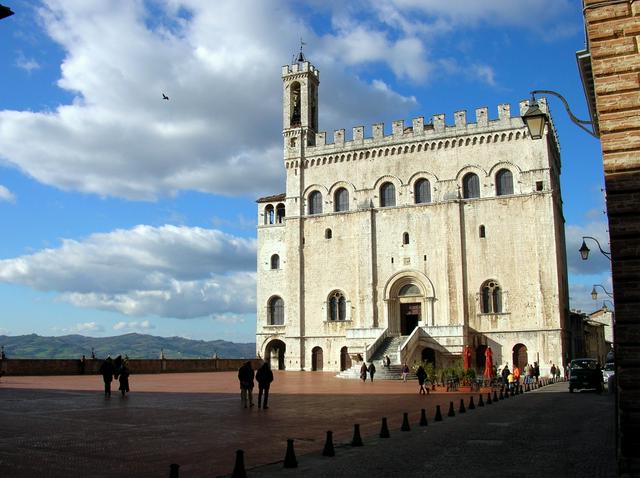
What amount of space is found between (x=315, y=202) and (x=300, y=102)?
816cm

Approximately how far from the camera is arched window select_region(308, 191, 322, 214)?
51.5 metres

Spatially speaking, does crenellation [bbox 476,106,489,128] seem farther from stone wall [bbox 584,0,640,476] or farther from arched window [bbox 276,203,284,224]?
stone wall [bbox 584,0,640,476]

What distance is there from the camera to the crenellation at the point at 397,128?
162ft

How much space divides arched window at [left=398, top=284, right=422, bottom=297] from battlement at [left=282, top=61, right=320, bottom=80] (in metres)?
18.9

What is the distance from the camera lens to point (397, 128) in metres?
49.5

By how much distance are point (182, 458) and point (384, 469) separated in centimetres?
340

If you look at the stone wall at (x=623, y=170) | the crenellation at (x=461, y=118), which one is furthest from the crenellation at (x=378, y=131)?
the stone wall at (x=623, y=170)

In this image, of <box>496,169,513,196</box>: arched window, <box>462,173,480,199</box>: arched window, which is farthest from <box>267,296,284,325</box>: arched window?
<box>496,169,513,196</box>: arched window

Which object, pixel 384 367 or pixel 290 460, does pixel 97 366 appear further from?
pixel 290 460

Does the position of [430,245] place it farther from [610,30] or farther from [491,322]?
[610,30]

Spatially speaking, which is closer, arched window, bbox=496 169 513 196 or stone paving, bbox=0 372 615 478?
stone paving, bbox=0 372 615 478

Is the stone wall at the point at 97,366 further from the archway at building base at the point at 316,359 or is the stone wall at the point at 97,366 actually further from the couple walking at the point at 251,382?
the couple walking at the point at 251,382

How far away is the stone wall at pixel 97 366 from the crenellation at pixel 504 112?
2550 cm

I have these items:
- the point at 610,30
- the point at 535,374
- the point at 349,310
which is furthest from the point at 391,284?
the point at 610,30
